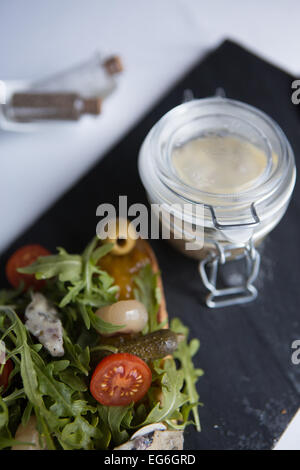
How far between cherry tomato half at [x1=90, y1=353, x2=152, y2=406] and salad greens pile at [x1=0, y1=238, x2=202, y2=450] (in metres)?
0.02

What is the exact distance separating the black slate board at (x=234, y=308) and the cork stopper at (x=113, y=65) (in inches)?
6.8

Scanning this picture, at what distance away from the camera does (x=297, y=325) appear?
1.30 m

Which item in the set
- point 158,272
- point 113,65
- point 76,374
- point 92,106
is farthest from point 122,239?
point 113,65

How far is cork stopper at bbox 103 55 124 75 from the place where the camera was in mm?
1588

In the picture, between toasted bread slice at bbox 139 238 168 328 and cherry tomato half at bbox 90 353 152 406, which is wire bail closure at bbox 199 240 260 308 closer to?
toasted bread slice at bbox 139 238 168 328

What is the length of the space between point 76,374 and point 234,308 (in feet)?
1.57

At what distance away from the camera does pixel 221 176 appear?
3.90 ft

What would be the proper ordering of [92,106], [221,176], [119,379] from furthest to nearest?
1. [92,106]
2. [221,176]
3. [119,379]

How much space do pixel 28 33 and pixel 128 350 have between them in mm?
1284

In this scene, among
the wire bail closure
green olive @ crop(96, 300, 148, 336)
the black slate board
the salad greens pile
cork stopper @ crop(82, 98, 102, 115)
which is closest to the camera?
the salad greens pile

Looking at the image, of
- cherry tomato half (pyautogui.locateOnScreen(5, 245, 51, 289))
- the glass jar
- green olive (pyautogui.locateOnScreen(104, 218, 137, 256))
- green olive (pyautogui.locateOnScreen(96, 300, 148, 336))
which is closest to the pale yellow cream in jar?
the glass jar

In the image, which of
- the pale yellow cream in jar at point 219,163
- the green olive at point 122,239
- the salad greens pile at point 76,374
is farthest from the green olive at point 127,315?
the pale yellow cream in jar at point 219,163

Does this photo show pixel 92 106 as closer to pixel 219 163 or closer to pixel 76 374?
pixel 219 163

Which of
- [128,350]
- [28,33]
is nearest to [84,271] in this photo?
[128,350]
